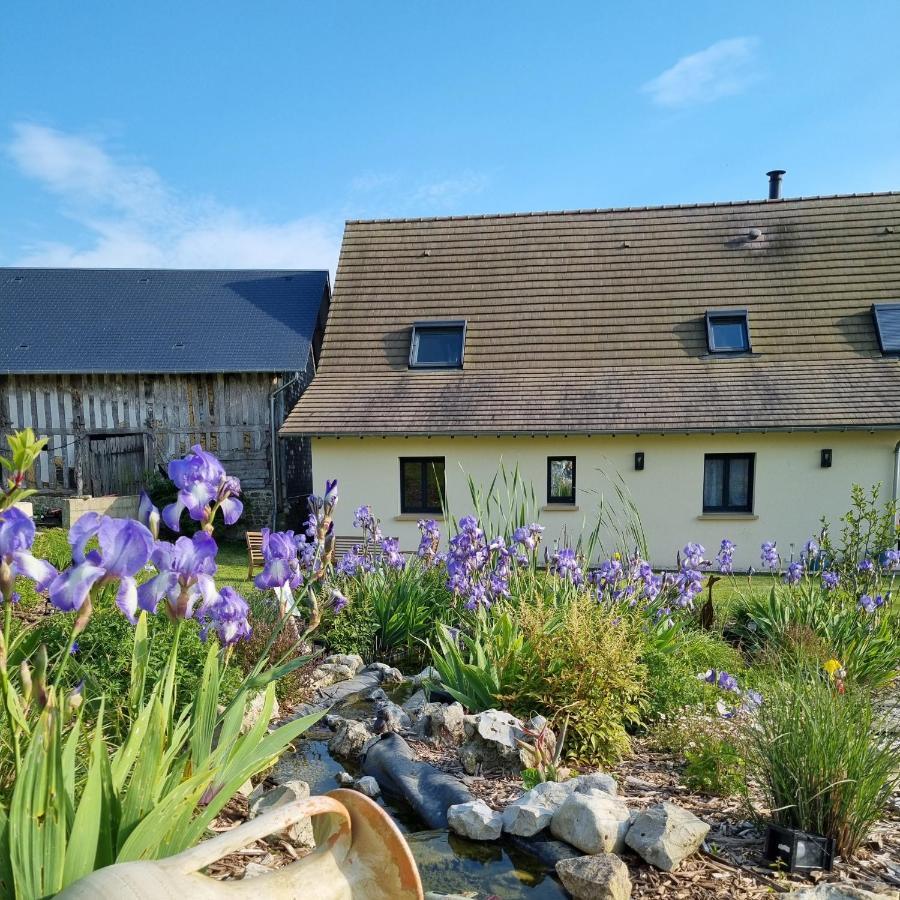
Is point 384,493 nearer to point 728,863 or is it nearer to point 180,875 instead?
point 728,863

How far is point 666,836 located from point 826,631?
3.56 metres

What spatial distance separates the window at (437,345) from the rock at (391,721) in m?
9.13

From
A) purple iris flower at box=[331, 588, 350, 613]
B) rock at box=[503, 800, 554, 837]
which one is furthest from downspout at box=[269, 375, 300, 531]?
rock at box=[503, 800, 554, 837]

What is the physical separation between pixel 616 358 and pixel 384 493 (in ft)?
16.5

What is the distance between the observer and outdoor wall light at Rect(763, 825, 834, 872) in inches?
109

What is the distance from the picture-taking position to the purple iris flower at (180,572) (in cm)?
181

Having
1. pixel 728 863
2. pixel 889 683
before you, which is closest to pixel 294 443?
pixel 889 683

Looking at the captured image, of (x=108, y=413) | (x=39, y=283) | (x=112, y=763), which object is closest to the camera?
(x=112, y=763)

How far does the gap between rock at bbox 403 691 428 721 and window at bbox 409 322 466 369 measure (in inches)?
342

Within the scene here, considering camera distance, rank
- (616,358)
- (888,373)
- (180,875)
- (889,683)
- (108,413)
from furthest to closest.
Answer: (108,413)
(616,358)
(888,373)
(889,683)
(180,875)

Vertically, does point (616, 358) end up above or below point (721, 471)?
above

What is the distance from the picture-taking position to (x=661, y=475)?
38.2 ft

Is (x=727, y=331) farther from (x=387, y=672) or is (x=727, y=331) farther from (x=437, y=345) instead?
(x=387, y=672)

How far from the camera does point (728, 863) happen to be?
2.88 meters
